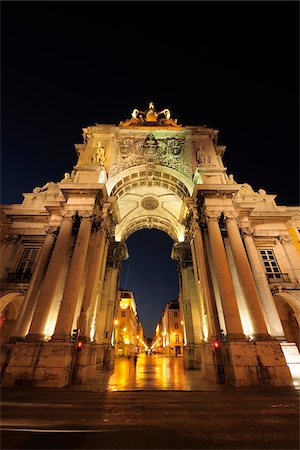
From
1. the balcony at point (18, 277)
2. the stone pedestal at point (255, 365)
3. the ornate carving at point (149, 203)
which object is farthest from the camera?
the ornate carving at point (149, 203)

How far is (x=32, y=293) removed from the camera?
1380 cm

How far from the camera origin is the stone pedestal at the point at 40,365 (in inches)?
372

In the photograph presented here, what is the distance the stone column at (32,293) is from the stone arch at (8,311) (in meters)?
2.85

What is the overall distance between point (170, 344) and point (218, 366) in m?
57.9

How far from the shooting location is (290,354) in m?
12.0

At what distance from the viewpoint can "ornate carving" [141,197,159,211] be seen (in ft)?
77.6

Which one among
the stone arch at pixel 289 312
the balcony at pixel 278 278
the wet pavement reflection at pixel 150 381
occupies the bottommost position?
the wet pavement reflection at pixel 150 381

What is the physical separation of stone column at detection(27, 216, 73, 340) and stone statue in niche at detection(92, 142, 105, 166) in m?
6.20

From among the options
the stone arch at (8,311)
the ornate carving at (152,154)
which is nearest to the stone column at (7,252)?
the stone arch at (8,311)

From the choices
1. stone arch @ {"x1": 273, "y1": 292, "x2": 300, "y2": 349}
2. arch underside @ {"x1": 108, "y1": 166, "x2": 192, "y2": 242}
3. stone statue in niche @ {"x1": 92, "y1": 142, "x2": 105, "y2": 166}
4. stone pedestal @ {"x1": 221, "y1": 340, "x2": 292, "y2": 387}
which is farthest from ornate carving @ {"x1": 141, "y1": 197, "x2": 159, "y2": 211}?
stone pedestal @ {"x1": 221, "y1": 340, "x2": 292, "y2": 387}

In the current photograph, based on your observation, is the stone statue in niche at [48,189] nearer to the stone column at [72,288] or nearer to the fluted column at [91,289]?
the fluted column at [91,289]

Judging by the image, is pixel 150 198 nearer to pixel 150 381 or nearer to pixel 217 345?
pixel 217 345

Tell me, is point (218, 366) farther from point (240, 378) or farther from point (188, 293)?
point (188, 293)

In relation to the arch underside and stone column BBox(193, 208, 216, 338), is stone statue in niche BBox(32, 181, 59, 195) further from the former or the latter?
stone column BBox(193, 208, 216, 338)
